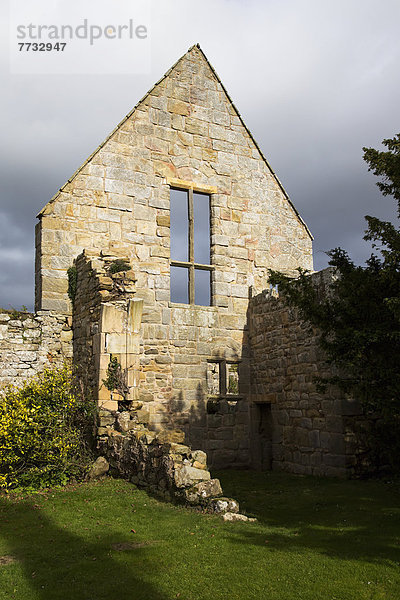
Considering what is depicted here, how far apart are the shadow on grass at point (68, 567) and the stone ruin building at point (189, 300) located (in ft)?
9.89

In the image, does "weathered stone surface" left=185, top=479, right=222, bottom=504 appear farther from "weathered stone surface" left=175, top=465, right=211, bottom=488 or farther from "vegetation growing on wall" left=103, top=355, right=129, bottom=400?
"vegetation growing on wall" left=103, top=355, right=129, bottom=400

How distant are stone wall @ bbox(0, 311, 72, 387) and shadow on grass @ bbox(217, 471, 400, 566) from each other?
458cm

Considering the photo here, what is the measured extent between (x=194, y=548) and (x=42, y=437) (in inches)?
173

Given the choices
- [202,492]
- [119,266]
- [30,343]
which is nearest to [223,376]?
[119,266]

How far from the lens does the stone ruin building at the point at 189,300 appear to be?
11.0 metres

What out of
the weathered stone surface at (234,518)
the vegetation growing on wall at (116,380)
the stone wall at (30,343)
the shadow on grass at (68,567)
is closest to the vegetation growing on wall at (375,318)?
the weathered stone surface at (234,518)

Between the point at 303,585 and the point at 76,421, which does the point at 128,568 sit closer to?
the point at 303,585

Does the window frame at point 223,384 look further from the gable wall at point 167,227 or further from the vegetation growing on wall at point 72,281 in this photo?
the vegetation growing on wall at point 72,281

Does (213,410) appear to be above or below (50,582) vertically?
Answer: above

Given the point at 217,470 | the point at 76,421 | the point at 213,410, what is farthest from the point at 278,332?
the point at 76,421

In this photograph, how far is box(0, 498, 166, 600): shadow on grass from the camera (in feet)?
16.7

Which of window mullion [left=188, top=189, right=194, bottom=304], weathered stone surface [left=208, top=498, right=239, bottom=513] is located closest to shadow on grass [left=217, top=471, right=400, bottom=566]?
weathered stone surface [left=208, top=498, right=239, bottom=513]

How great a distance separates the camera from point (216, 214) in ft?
46.5

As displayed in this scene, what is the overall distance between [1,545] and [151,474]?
9.30ft
